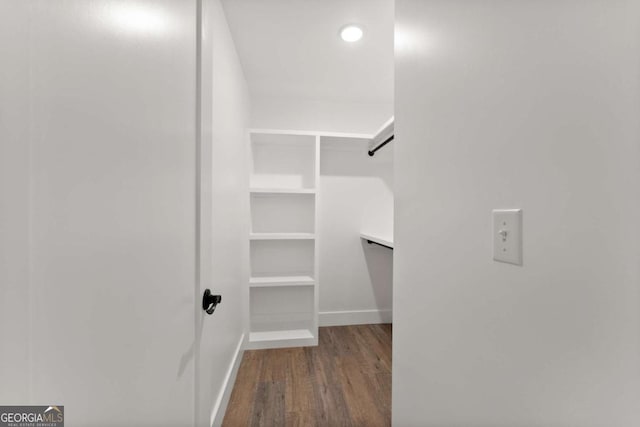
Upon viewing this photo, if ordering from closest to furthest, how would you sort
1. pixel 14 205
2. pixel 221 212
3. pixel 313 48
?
pixel 14 205 < pixel 221 212 < pixel 313 48

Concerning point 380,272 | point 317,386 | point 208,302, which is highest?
point 208,302

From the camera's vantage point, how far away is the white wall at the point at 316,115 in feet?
8.10

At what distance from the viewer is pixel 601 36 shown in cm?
39

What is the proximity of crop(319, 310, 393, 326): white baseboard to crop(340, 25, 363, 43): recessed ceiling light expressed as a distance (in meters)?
2.28

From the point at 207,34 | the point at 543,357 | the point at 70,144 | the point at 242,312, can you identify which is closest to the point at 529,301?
the point at 543,357

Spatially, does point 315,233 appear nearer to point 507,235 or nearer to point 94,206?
point 507,235

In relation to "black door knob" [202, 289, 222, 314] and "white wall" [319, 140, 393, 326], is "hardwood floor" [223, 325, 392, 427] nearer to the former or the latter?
"white wall" [319, 140, 393, 326]

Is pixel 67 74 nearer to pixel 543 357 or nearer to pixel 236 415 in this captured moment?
pixel 543 357

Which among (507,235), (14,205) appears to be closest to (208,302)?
(14,205)

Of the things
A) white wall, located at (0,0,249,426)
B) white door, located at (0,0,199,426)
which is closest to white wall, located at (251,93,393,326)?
white wall, located at (0,0,249,426)

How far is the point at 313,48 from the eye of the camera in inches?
69.6

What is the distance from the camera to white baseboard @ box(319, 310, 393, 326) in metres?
2.58

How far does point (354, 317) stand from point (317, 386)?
1.01 m

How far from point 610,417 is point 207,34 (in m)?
1.31
